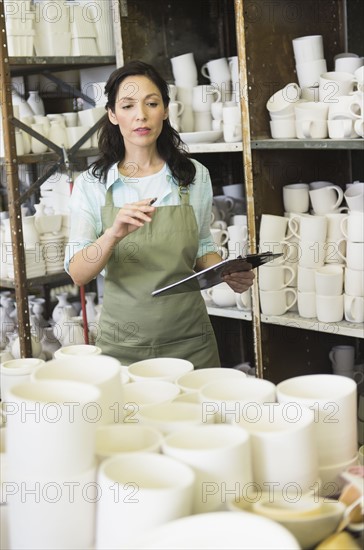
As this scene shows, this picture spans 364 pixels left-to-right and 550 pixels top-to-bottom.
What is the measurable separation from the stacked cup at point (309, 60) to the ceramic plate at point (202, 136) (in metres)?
0.40

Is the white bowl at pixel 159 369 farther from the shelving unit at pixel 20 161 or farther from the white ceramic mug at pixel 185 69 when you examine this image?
the white ceramic mug at pixel 185 69

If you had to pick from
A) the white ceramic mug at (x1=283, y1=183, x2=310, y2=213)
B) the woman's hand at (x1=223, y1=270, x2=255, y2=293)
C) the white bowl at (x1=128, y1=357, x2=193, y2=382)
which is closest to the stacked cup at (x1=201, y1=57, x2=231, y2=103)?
the white ceramic mug at (x1=283, y1=183, x2=310, y2=213)

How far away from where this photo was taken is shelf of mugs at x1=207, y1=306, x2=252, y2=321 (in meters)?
3.11

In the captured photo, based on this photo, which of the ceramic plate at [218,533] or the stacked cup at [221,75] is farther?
the stacked cup at [221,75]

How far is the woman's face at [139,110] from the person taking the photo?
2.39 metres

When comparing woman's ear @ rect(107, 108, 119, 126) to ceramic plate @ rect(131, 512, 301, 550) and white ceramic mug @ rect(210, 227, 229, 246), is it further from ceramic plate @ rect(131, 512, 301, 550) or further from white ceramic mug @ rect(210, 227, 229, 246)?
ceramic plate @ rect(131, 512, 301, 550)

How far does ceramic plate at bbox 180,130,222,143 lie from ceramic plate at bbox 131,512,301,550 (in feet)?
7.75

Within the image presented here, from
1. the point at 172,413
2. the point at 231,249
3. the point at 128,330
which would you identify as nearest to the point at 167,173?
the point at 128,330

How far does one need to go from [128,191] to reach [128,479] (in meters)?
1.52

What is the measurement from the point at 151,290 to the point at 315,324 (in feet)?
2.41

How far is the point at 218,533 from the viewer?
0.96 meters

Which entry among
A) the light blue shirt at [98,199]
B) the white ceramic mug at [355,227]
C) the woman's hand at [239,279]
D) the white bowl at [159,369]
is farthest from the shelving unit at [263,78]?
the white bowl at [159,369]

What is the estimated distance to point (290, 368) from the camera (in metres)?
3.19

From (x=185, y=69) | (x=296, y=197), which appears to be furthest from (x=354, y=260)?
(x=185, y=69)
